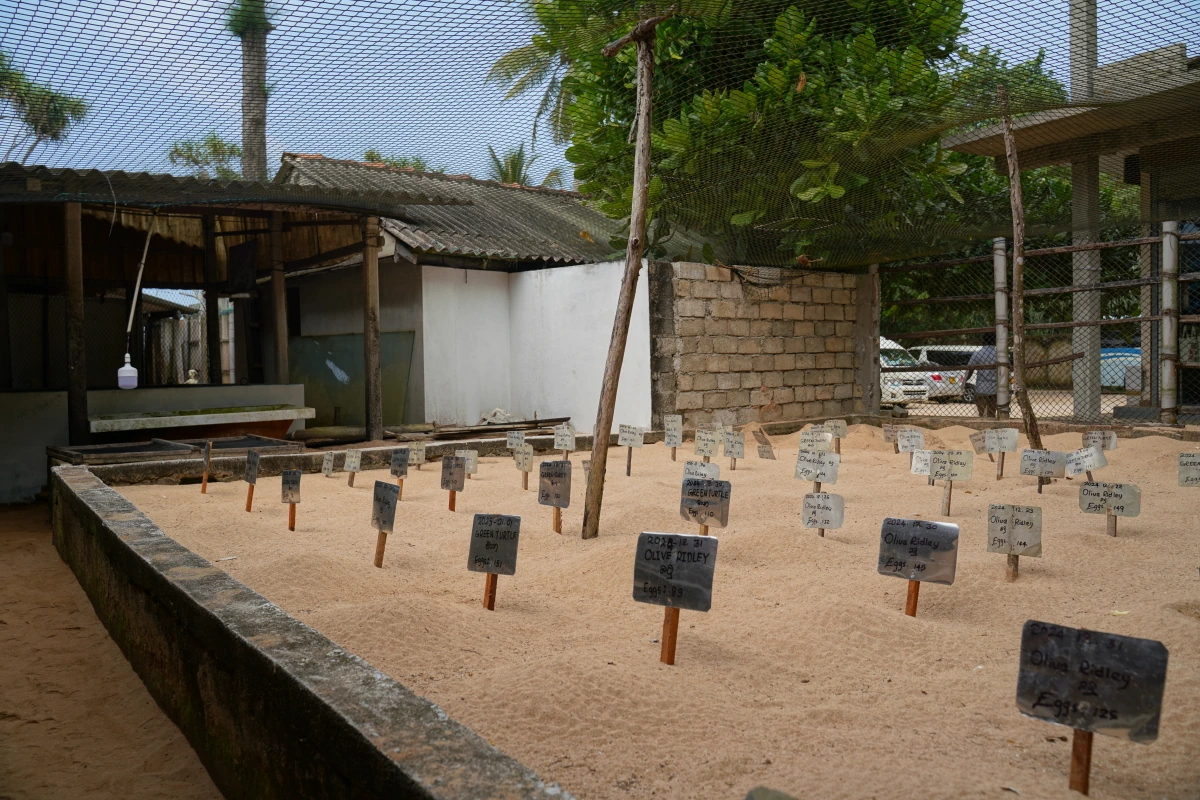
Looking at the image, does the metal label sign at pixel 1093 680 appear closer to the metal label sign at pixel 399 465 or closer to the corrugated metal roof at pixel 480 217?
the metal label sign at pixel 399 465

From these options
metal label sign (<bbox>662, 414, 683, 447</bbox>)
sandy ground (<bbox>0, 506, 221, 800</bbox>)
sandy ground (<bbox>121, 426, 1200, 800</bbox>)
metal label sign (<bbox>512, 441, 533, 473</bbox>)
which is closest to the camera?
sandy ground (<bbox>121, 426, 1200, 800</bbox>)

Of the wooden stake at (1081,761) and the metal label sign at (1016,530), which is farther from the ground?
the metal label sign at (1016,530)

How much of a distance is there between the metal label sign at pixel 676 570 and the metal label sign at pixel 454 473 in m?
2.58

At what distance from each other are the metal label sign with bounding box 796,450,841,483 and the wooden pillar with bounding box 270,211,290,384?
6.10 m

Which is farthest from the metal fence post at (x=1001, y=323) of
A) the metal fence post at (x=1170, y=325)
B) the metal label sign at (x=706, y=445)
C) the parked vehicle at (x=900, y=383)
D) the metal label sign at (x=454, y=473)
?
the metal label sign at (x=454, y=473)

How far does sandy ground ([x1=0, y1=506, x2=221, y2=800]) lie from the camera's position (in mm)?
2330

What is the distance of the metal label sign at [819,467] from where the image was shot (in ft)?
15.6

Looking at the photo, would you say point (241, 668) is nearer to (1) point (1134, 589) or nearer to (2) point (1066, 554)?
(1) point (1134, 589)

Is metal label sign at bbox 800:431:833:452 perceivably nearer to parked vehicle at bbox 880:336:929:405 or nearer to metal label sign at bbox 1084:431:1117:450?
metal label sign at bbox 1084:431:1117:450

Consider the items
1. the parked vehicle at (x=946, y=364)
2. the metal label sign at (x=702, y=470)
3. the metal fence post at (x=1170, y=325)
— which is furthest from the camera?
the parked vehicle at (x=946, y=364)

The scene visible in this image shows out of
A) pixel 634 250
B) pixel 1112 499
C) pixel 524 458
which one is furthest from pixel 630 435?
pixel 1112 499

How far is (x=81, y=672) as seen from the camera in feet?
10.5

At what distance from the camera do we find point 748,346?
9578 millimetres

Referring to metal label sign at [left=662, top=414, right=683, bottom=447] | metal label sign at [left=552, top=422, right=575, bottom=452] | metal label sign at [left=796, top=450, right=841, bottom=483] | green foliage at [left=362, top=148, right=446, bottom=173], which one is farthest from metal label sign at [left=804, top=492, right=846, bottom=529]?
green foliage at [left=362, top=148, right=446, bottom=173]
